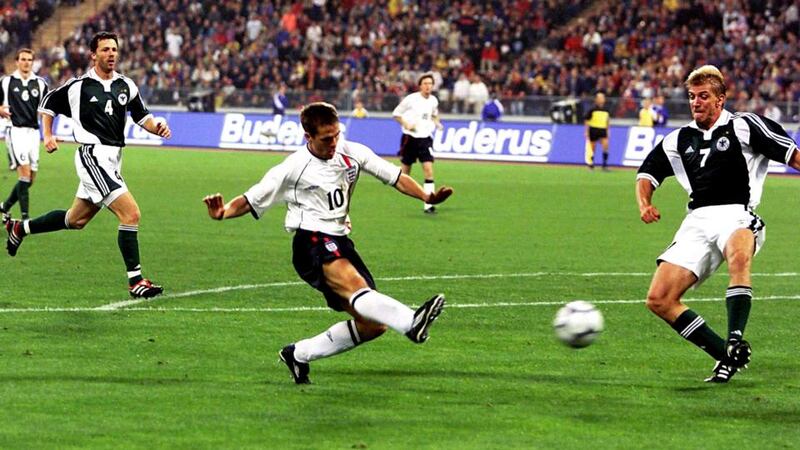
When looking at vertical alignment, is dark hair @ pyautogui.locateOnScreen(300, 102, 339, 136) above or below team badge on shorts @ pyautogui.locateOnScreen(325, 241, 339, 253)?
above

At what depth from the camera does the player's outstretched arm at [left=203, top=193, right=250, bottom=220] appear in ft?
26.6

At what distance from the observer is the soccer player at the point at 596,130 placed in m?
33.5

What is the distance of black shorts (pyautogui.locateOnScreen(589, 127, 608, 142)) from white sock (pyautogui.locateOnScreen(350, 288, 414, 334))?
26.2 meters

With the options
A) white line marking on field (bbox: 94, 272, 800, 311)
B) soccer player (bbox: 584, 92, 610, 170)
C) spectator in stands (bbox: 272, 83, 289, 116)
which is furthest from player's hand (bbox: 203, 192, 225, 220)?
spectator in stands (bbox: 272, 83, 289, 116)

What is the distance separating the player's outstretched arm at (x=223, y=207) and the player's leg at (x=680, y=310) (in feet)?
8.88

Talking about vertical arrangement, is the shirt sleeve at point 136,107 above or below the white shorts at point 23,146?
above

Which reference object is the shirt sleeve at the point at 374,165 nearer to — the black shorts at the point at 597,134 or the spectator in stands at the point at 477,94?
the black shorts at the point at 597,134

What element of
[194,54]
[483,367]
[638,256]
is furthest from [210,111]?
[483,367]

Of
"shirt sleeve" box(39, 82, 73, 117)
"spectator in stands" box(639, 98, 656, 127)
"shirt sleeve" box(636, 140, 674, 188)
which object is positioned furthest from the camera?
"spectator in stands" box(639, 98, 656, 127)

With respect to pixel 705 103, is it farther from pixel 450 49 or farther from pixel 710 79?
pixel 450 49

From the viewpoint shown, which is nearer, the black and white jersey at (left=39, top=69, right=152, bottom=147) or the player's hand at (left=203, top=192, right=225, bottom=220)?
the player's hand at (left=203, top=192, right=225, bottom=220)

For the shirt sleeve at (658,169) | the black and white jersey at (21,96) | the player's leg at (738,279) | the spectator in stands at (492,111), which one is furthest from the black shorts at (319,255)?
the spectator in stands at (492,111)

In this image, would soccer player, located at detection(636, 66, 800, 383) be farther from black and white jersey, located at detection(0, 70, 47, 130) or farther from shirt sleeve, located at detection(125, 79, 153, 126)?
black and white jersey, located at detection(0, 70, 47, 130)

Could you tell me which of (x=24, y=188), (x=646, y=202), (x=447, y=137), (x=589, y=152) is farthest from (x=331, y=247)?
(x=447, y=137)
